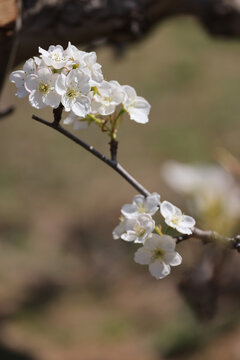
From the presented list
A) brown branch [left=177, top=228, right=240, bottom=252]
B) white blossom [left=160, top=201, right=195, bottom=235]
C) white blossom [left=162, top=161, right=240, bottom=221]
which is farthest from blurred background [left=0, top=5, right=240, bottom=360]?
white blossom [left=160, top=201, right=195, bottom=235]

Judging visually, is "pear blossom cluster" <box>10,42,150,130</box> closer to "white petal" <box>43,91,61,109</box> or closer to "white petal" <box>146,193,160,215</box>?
"white petal" <box>43,91,61,109</box>

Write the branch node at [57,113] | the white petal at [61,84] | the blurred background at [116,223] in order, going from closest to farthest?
the white petal at [61,84], the branch node at [57,113], the blurred background at [116,223]

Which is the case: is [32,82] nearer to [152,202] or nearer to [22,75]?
[22,75]

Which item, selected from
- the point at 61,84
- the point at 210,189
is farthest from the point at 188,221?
the point at 210,189

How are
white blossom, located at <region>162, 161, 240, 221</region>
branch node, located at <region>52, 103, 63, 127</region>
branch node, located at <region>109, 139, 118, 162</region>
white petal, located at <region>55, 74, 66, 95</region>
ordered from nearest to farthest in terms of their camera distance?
white petal, located at <region>55, 74, 66, 95</region>, branch node, located at <region>52, 103, 63, 127</region>, branch node, located at <region>109, 139, 118, 162</region>, white blossom, located at <region>162, 161, 240, 221</region>

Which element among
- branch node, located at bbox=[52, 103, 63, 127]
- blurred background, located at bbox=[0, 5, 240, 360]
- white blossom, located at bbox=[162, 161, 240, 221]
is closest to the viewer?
branch node, located at bbox=[52, 103, 63, 127]

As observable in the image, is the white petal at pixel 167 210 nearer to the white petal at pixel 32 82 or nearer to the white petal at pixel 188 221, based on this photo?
the white petal at pixel 188 221

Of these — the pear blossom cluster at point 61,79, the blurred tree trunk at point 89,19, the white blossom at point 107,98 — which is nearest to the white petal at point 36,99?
the pear blossom cluster at point 61,79

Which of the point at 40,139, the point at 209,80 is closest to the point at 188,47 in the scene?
the point at 209,80
